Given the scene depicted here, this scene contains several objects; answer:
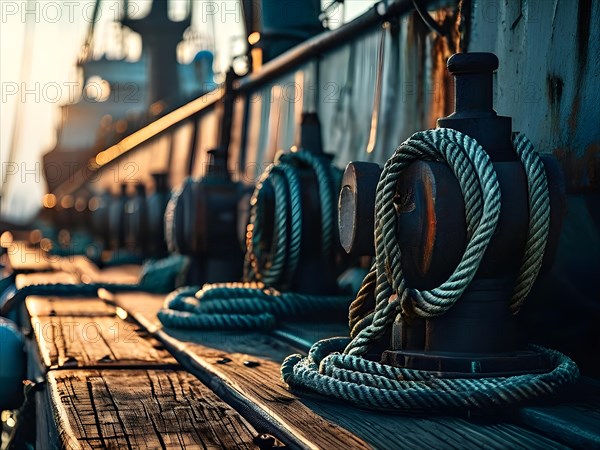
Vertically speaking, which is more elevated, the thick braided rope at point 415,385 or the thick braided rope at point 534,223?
the thick braided rope at point 534,223

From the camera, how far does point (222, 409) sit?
2.26 meters

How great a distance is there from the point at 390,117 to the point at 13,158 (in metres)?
28.1

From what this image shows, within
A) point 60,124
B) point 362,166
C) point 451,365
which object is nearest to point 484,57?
point 362,166

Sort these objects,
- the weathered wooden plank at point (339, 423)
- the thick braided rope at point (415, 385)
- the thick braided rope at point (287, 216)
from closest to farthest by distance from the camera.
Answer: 1. the weathered wooden plank at point (339, 423)
2. the thick braided rope at point (415, 385)
3. the thick braided rope at point (287, 216)

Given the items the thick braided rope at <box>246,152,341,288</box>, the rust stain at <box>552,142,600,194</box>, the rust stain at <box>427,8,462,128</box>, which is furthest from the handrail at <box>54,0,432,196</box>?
the rust stain at <box>552,142,600,194</box>

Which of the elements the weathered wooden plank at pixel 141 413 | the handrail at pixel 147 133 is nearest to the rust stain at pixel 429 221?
the weathered wooden plank at pixel 141 413

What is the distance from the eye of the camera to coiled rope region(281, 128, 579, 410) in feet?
6.93

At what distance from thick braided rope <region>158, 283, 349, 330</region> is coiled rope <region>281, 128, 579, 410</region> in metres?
1.31

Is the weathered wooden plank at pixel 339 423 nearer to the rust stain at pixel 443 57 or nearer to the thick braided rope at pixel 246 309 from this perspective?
the thick braided rope at pixel 246 309

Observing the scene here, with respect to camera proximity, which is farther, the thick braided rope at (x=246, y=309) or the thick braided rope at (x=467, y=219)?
the thick braided rope at (x=246, y=309)

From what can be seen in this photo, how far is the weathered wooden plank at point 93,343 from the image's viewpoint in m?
3.06

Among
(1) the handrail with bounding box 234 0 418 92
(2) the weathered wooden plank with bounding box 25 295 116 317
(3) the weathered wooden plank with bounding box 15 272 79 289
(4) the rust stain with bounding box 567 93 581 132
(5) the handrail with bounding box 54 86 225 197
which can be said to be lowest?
(2) the weathered wooden plank with bounding box 25 295 116 317

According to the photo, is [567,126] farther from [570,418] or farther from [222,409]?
[222,409]

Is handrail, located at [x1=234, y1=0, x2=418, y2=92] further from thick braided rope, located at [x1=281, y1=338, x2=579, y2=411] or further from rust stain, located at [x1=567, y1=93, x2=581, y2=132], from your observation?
thick braided rope, located at [x1=281, y1=338, x2=579, y2=411]
